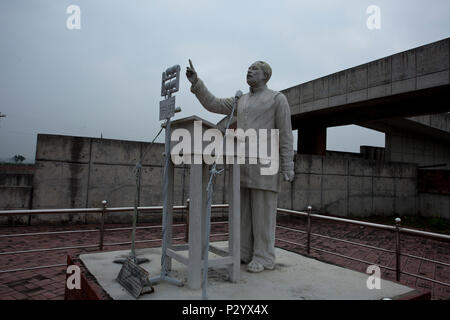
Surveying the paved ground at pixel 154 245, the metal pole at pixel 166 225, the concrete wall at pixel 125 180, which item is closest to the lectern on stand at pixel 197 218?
the metal pole at pixel 166 225

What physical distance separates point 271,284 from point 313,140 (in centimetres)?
1183

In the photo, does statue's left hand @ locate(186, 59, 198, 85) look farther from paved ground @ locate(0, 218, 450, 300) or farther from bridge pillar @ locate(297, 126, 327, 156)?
bridge pillar @ locate(297, 126, 327, 156)

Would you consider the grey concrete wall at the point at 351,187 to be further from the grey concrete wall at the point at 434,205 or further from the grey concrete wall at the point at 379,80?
the grey concrete wall at the point at 379,80

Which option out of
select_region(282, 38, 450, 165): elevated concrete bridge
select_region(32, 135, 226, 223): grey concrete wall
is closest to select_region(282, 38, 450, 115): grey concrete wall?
select_region(282, 38, 450, 165): elevated concrete bridge

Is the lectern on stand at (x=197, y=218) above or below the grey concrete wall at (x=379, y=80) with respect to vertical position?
below

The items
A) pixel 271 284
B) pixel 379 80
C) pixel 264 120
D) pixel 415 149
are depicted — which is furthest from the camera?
pixel 415 149

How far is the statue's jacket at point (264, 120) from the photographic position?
357cm

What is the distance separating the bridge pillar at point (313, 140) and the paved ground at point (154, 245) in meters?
4.84

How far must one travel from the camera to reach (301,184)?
10.5 metres

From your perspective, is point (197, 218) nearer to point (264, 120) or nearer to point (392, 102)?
point (264, 120)

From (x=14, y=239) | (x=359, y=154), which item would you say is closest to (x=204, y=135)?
(x=14, y=239)

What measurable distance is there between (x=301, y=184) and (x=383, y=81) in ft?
13.7

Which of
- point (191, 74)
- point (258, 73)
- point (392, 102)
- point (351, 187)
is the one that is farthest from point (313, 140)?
point (191, 74)

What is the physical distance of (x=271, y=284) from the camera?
10.1 feet
